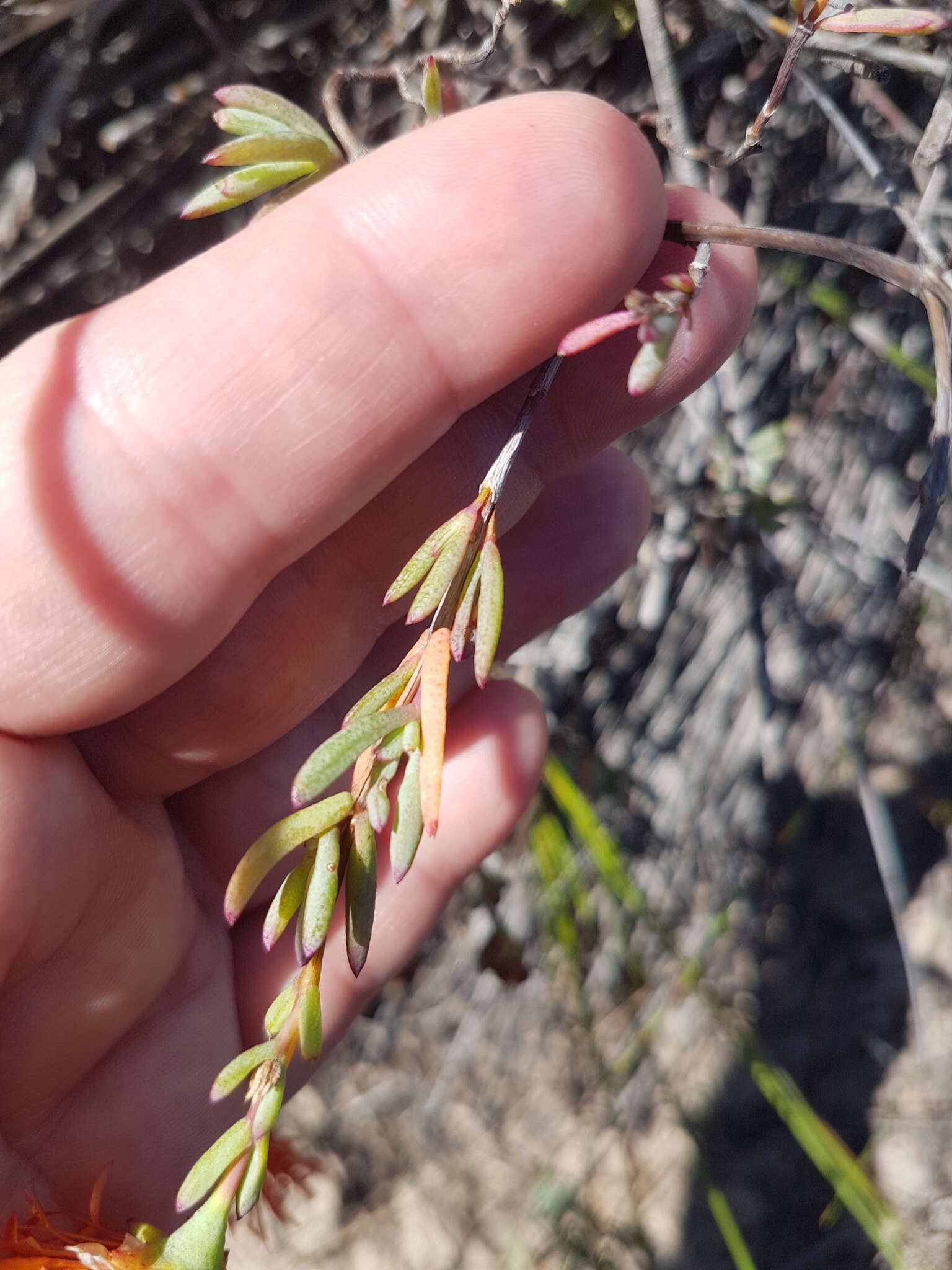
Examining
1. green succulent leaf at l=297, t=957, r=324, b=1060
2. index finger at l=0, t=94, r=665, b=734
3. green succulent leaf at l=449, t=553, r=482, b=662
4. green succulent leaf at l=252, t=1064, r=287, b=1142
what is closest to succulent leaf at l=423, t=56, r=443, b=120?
index finger at l=0, t=94, r=665, b=734

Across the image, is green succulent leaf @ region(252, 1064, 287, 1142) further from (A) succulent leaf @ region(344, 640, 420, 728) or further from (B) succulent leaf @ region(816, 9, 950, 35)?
(B) succulent leaf @ region(816, 9, 950, 35)

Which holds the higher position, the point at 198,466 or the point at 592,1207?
the point at 198,466

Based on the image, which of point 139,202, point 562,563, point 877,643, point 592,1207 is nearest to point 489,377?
point 562,563

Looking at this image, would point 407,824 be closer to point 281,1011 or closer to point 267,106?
point 281,1011

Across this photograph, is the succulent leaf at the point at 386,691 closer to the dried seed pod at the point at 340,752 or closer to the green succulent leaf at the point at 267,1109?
the dried seed pod at the point at 340,752

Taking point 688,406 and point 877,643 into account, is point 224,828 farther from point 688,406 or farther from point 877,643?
point 877,643

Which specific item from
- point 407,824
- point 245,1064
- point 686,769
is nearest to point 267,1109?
point 245,1064

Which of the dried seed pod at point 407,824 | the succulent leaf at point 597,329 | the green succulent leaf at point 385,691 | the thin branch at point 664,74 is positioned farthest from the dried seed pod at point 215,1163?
the thin branch at point 664,74
